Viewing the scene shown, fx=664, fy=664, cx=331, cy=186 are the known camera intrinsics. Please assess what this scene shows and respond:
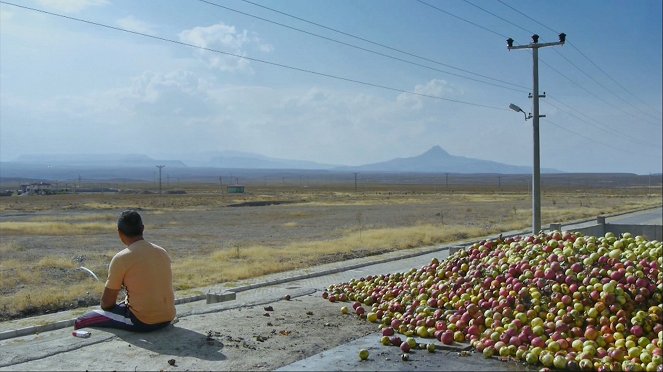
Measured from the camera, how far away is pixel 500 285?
30.4 ft

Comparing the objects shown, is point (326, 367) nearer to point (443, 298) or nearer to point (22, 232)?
point (443, 298)

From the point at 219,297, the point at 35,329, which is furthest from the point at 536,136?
the point at 35,329

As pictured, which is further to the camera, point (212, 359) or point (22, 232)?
point (22, 232)

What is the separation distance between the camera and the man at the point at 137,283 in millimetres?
7762

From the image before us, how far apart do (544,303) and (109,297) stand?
5.42 metres

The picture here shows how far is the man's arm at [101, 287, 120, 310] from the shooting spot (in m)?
7.92

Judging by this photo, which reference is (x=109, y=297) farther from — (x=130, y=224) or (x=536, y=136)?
A: (x=536, y=136)

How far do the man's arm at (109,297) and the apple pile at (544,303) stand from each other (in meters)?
3.28

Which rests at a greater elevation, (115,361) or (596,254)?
(596,254)

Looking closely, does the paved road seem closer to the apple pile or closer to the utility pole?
the apple pile

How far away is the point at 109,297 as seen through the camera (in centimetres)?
803

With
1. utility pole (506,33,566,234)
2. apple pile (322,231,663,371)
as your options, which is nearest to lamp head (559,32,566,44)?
utility pole (506,33,566,234)

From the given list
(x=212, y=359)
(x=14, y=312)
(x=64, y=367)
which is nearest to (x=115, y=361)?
(x=64, y=367)

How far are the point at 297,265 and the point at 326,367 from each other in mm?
11582
